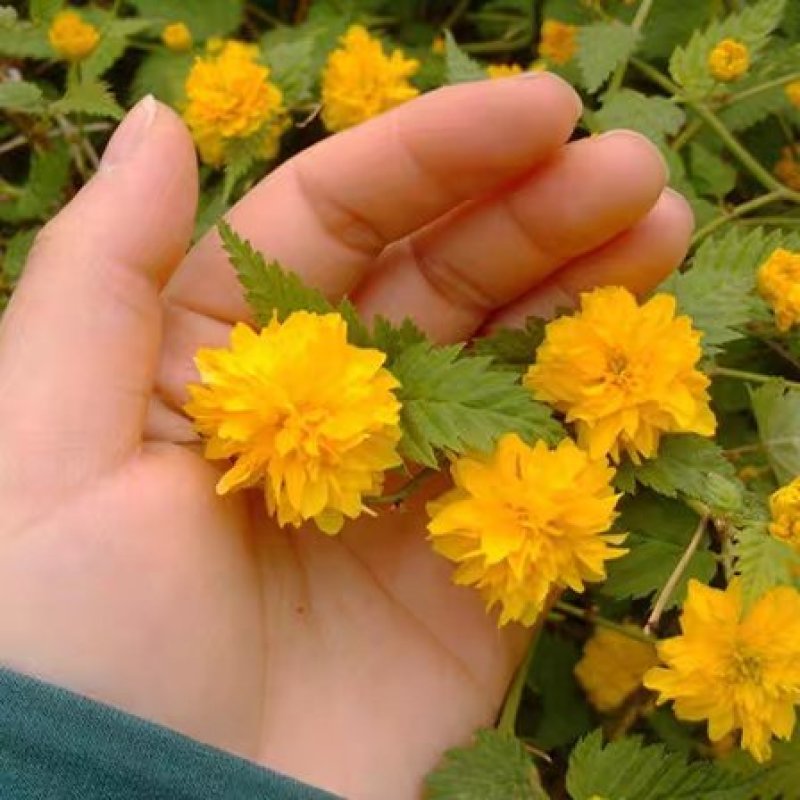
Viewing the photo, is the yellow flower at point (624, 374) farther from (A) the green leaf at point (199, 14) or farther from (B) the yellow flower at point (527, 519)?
(A) the green leaf at point (199, 14)

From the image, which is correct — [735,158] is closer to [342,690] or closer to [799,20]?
[799,20]

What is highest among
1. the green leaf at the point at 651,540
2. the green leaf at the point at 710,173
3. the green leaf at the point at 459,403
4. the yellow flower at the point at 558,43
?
the yellow flower at the point at 558,43

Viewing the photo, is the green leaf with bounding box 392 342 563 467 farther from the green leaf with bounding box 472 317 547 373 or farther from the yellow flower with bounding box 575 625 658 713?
the yellow flower with bounding box 575 625 658 713

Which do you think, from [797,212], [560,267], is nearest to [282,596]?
[560,267]

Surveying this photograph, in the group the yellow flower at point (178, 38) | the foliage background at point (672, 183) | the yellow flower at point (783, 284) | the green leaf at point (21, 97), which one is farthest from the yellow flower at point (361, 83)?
the yellow flower at point (783, 284)

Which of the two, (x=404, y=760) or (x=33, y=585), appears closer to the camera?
(x=33, y=585)

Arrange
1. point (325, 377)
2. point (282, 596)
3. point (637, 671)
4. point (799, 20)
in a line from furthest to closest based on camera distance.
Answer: point (799, 20)
point (637, 671)
point (282, 596)
point (325, 377)
